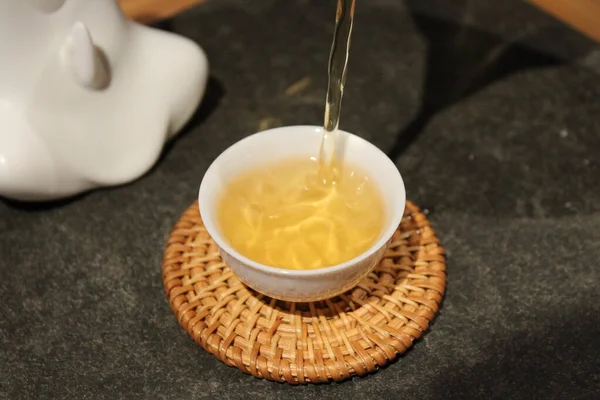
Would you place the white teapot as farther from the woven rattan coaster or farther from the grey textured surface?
the woven rattan coaster

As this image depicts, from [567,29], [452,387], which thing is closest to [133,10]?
[567,29]

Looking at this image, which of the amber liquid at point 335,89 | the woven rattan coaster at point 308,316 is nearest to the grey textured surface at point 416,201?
the woven rattan coaster at point 308,316

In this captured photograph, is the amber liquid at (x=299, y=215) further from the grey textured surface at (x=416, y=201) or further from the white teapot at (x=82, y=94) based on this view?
the white teapot at (x=82, y=94)

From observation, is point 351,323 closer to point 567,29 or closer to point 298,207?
point 298,207

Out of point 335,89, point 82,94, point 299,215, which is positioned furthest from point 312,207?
point 82,94

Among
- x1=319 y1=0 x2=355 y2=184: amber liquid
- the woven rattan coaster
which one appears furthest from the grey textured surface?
x1=319 y1=0 x2=355 y2=184: amber liquid
